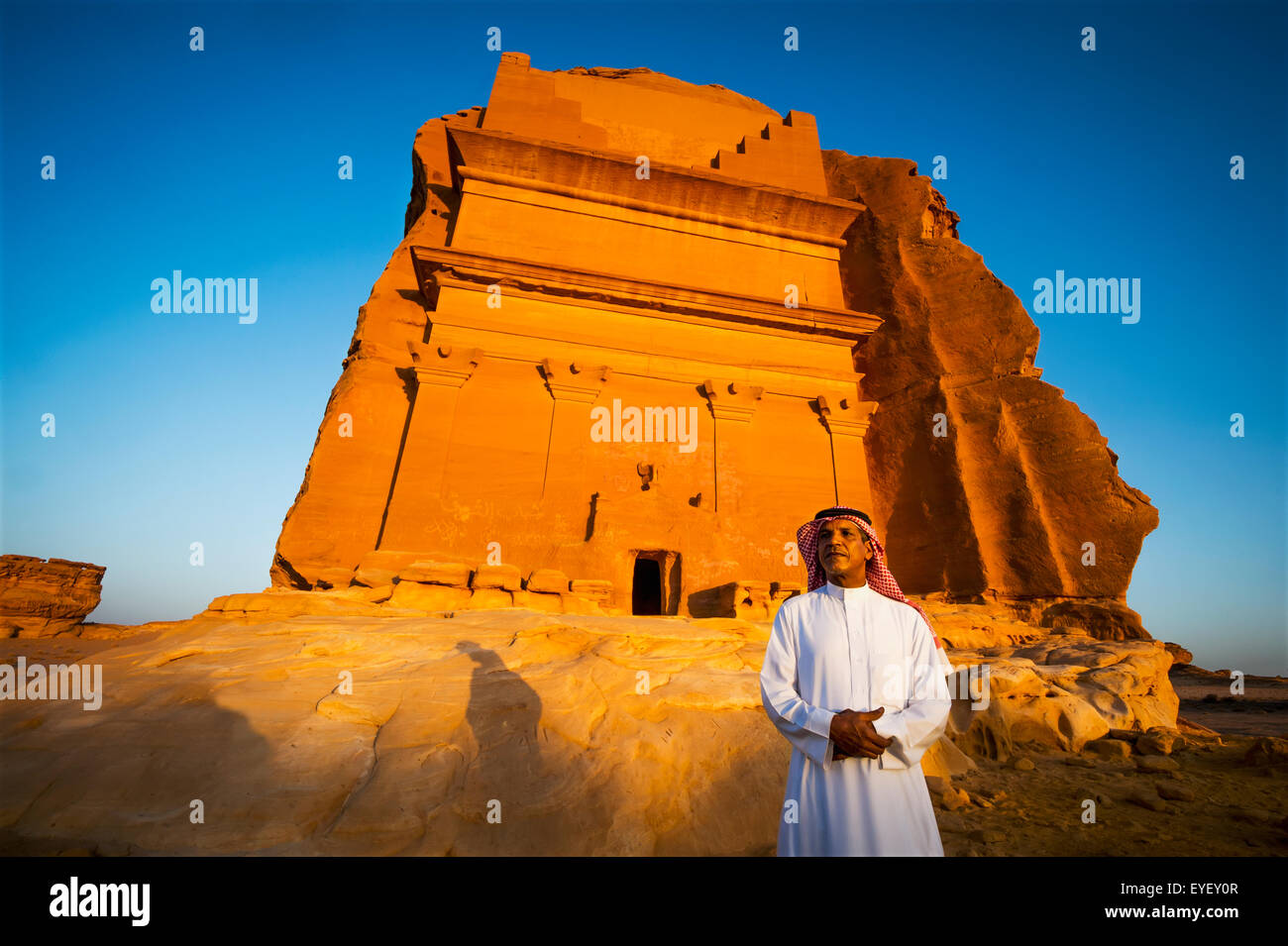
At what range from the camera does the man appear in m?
2.66

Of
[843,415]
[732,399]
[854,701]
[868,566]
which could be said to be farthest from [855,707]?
[843,415]

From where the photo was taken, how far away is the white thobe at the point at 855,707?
2670mm

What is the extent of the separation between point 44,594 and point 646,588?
15689 mm

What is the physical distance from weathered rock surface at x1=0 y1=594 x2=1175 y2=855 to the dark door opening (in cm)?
847

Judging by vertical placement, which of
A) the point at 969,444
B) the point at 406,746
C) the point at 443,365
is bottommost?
the point at 406,746

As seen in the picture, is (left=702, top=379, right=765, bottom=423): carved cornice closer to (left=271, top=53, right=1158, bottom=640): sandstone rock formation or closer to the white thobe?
(left=271, top=53, right=1158, bottom=640): sandstone rock formation

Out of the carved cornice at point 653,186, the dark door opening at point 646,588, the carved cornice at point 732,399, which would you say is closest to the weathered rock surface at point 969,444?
the carved cornice at point 653,186

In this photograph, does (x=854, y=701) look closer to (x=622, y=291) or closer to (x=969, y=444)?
(x=622, y=291)

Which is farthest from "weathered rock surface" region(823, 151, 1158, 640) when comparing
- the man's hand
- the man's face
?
the man's hand

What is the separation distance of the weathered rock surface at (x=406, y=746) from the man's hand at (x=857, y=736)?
1.61 metres

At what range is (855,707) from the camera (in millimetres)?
2930
